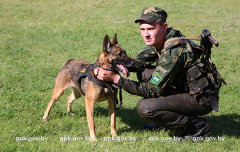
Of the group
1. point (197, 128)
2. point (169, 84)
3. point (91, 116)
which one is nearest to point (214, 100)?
point (197, 128)

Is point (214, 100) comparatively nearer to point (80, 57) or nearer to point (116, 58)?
point (116, 58)

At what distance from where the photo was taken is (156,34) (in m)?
3.69

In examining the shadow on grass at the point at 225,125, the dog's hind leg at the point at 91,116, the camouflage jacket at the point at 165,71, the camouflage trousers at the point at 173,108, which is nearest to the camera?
the camouflage jacket at the point at 165,71

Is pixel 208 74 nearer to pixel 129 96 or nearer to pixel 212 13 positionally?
pixel 129 96

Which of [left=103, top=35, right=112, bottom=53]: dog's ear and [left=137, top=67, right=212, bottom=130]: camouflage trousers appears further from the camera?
[left=137, top=67, right=212, bottom=130]: camouflage trousers

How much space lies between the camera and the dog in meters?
3.64

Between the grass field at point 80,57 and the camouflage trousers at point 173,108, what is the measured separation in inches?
16.1

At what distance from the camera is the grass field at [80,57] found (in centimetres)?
383

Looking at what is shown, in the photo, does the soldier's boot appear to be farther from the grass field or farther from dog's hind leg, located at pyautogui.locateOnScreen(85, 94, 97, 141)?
dog's hind leg, located at pyautogui.locateOnScreen(85, 94, 97, 141)

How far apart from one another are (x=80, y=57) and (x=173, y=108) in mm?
5249

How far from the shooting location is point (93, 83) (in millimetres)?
3986

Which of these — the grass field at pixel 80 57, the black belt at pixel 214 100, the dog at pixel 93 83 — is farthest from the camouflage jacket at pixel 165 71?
the grass field at pixel 80 57

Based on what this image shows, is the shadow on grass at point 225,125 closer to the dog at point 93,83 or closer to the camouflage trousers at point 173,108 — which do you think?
the camouflage trousers at point 173,108

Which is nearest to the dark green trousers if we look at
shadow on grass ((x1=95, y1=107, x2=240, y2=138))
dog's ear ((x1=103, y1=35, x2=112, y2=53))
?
shadow on grass ((x1=95, y1=107, x2=240, y2=138))
